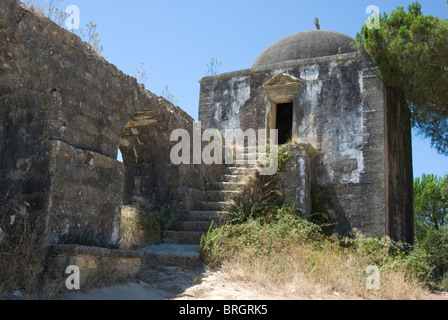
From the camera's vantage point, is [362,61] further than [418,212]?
No

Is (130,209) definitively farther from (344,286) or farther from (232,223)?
(344,286)

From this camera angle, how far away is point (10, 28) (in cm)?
447

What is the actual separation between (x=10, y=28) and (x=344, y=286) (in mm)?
4908

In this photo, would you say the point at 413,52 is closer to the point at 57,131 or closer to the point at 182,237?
the point at 182,237

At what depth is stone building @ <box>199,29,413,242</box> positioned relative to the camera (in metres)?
9.59

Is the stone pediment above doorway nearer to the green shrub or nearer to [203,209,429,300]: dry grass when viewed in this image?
[203,209,429,300]: dry grass

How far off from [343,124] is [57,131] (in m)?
7.38

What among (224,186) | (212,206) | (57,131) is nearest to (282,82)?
(224,186)

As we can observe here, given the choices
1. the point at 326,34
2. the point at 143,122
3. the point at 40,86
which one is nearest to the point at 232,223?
the point at 143,122

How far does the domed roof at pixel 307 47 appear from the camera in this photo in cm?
1207

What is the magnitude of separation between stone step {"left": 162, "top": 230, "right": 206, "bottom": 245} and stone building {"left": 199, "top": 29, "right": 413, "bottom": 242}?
2.66 m

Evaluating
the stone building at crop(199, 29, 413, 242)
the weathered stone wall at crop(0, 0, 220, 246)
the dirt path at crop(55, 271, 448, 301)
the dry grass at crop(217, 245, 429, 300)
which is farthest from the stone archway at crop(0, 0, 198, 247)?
the stone building at crop(199, 29, 413, 242)

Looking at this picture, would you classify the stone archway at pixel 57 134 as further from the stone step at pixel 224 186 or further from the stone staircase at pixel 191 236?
the stone step at pixel 224 186

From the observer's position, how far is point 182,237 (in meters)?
7.00
